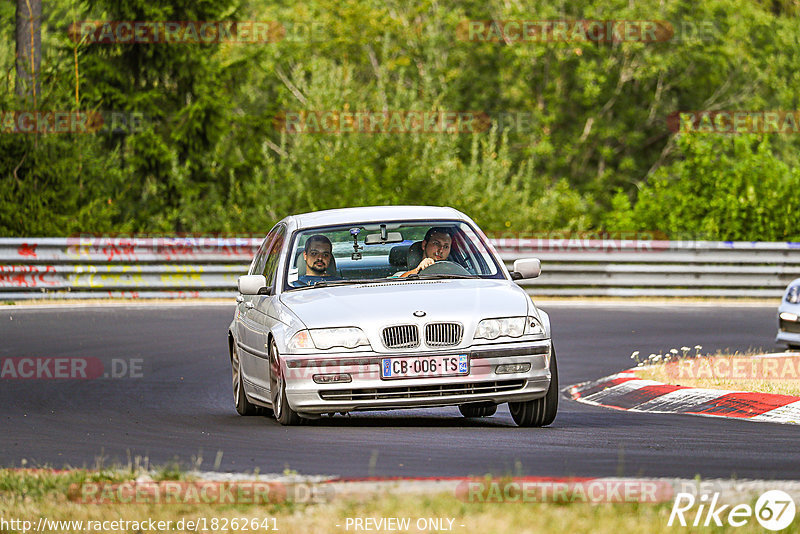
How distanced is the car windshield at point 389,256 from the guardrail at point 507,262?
1243cm

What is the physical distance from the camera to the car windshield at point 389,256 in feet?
34.4

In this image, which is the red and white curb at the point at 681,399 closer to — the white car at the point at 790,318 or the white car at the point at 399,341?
the white car at the point at 399,341

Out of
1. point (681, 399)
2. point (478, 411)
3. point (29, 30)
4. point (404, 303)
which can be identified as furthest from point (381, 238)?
point (29, 30)

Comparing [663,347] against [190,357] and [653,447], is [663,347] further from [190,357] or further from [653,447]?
[653,447]

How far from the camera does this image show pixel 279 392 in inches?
384

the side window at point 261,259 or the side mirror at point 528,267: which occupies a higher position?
the side mirror at point 528,267

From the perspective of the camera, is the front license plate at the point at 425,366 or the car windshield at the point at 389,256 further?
the car windshield at the point at 389,256

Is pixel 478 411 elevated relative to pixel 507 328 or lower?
lower

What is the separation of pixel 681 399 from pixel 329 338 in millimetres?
3669

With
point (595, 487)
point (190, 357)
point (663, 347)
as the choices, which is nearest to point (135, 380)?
point (190, 357)

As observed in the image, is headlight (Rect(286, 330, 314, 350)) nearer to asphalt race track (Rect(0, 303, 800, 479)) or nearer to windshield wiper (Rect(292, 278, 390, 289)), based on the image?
asphalt race track (Rect(0, 303, 800, 479))

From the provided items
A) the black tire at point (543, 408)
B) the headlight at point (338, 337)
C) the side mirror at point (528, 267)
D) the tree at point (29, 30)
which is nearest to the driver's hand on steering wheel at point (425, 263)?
the side mirror at point (528, 267)

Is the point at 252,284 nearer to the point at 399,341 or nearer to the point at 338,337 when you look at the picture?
the point at 338,337

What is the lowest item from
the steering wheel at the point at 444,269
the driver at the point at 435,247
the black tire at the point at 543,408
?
the black tire at the point at 543,408
